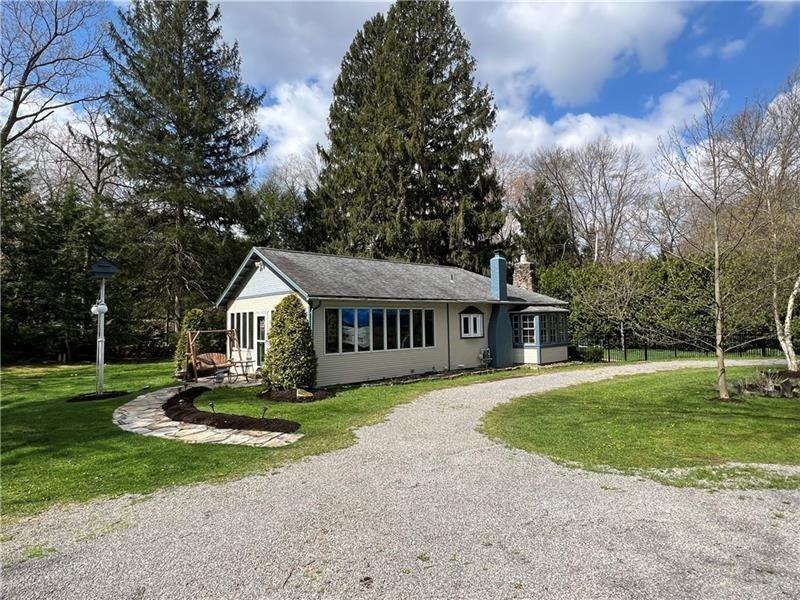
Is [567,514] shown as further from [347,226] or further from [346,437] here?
[347,226]

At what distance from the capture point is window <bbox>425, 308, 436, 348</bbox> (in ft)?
53.2

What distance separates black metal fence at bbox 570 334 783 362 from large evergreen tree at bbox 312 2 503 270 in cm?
901

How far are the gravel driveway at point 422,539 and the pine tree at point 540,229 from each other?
2667 centimetres

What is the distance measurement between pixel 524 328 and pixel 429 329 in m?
5.05

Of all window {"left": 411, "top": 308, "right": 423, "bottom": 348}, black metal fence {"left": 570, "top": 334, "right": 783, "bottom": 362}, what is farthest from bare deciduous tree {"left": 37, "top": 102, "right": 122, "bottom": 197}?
black metal fence {"left": 570, "top": 334, "right": 783, "bottom": 362}

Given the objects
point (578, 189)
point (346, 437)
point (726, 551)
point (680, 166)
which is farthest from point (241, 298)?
point (578, 189)

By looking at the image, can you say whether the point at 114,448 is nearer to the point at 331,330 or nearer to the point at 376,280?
the point at 331,330

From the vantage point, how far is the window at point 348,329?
45.6 feet

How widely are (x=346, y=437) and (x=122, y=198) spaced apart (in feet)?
78.4

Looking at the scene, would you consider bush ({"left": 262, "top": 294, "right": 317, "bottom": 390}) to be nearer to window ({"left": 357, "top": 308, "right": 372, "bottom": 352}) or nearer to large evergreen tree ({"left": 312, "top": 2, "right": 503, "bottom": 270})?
window ({"left": 357, "top": 308, "right": 372, "bottom": 352})

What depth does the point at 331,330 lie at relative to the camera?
13609mm

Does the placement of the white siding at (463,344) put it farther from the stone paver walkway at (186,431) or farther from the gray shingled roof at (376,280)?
the stone paver walkway at (186,431)

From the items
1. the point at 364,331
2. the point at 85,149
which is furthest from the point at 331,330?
the point at 85,149

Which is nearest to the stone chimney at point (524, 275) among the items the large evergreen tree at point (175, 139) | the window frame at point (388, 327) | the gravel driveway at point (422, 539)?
the window frame at point (388, 327)
